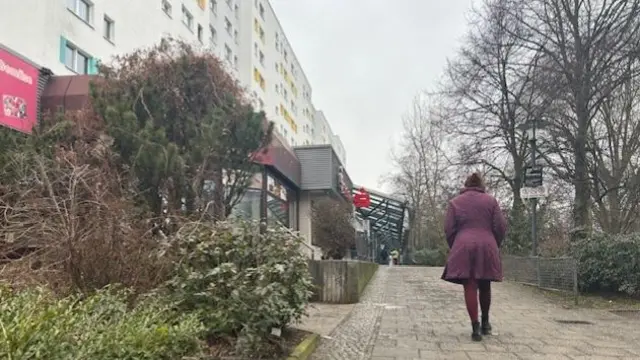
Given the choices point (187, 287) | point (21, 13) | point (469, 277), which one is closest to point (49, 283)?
point (187, 287)

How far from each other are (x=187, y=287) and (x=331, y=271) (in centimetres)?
469

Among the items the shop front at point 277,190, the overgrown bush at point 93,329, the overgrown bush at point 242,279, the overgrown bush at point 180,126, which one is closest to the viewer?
Result: the overgrown bush at point 93,329

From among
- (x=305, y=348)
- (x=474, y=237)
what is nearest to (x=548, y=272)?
(x=474, y=237)

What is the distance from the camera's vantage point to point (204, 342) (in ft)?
15.1

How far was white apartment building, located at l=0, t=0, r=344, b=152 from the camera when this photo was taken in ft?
Result: 61.6

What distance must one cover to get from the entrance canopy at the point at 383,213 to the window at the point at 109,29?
1367cm

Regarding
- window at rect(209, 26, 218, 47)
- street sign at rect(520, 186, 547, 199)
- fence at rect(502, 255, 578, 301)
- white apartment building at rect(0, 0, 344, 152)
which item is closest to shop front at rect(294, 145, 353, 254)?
white apartment building at rect(0, 0, 344, 152)

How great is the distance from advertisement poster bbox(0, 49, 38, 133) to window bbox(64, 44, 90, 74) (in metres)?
5.66

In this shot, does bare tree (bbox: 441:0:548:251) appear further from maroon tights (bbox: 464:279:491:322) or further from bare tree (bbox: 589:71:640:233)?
maroon tights (bbox: 464:279:491:322)

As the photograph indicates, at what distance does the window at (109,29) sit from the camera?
79.0ft

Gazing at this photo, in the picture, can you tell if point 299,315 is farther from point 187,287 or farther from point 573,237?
point 573,237

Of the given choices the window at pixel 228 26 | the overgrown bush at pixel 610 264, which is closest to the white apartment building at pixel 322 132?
the window at pixel 228 26

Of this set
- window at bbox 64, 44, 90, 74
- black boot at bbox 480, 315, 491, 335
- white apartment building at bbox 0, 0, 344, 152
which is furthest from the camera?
window at bbox 64, 44, 90, 74

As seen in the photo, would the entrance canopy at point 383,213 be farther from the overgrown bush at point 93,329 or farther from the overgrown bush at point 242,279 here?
the overgrown bush at point 93,329
